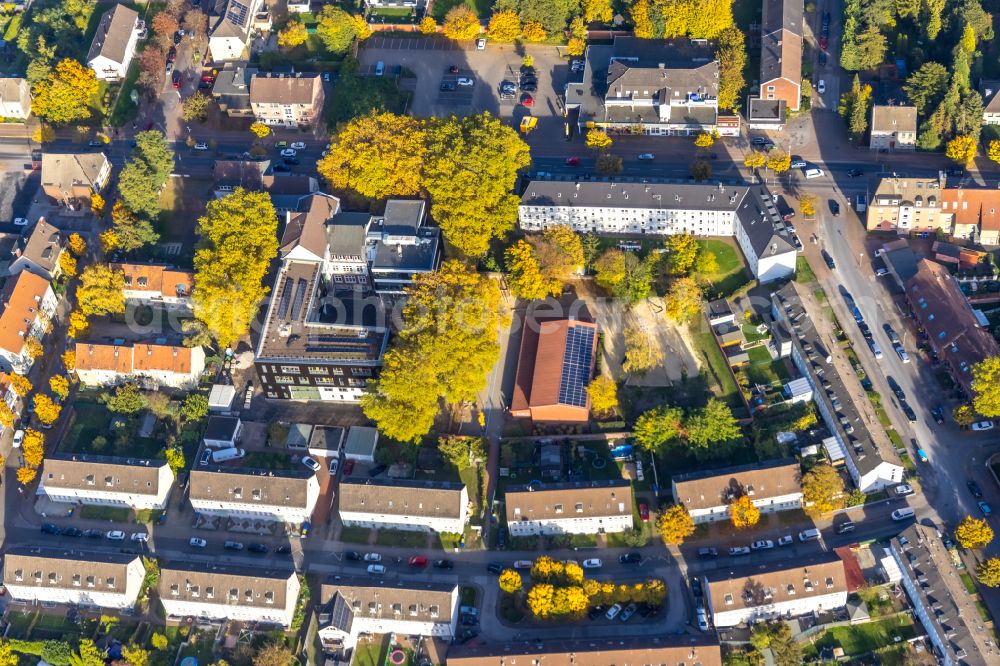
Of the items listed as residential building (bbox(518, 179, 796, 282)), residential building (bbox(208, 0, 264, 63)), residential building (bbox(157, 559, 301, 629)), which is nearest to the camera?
residential building (bbox(157, 559, 301, 629))

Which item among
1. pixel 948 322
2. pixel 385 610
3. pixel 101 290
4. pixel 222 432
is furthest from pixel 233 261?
pixel 948 322

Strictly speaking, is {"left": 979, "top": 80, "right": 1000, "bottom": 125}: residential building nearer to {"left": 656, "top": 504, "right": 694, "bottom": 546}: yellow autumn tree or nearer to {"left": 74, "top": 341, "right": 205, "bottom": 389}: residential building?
{"left": 656, "top": 504, "right": 694, "bottom": 546}: yellow autumn tree

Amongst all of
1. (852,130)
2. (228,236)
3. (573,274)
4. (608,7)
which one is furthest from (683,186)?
(228,236)

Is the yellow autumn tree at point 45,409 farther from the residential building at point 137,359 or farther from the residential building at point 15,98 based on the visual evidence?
the residential building at point 15,98

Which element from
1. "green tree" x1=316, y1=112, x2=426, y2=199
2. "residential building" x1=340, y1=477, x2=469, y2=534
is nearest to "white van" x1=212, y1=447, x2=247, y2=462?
"residential building" x1=340, y1=477, x2=469, y2=534

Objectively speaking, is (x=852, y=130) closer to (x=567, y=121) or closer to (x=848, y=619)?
(x=567, y=121)

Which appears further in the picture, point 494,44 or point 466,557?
point 494,44
